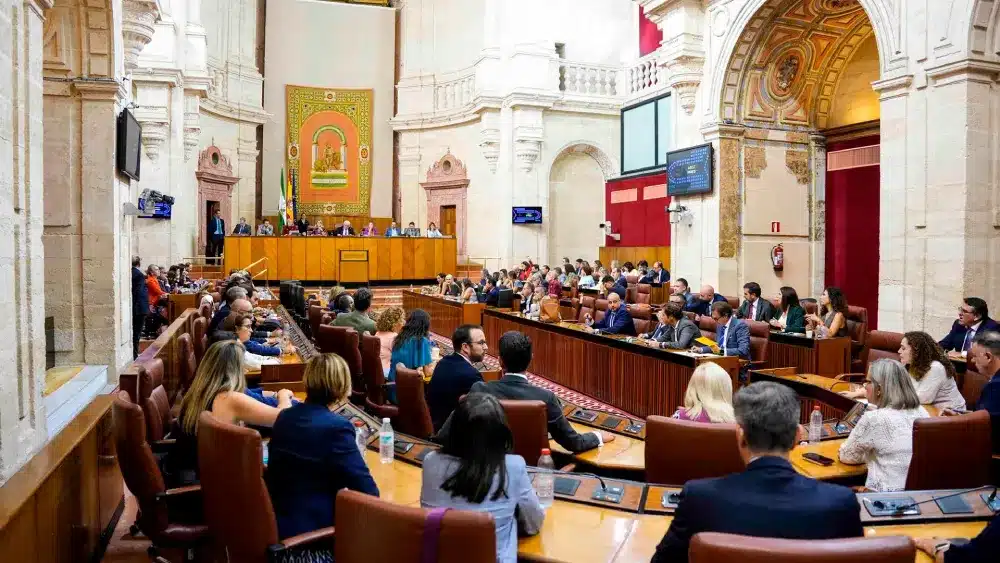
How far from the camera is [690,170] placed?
37.1ft

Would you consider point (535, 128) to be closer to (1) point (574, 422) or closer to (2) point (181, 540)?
(1) point (574, 422)

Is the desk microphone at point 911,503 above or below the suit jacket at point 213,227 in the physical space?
below

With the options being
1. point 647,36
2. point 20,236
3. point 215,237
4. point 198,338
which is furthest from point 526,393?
point 215,237

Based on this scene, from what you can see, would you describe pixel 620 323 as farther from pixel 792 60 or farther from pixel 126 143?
pixel 792 60

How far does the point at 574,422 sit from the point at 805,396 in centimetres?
226

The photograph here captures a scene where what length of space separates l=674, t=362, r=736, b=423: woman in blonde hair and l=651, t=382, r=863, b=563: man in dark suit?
1.46 m

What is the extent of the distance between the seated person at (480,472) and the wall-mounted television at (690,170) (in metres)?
9.56

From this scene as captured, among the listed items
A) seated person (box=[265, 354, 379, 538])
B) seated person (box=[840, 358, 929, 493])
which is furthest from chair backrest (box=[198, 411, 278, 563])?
seated person (box=[840, 358, 929, 493])

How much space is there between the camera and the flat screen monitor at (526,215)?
1717 cm

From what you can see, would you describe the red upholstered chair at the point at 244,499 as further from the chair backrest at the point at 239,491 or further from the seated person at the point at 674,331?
the seated person at the point at 674,331

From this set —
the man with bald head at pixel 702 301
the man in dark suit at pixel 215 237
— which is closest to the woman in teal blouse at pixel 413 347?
the man with bald head at pixel 702 301

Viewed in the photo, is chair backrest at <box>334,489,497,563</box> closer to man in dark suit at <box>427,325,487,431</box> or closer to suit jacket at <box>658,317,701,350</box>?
man in dark suit at <box>427,325,487,431</box>

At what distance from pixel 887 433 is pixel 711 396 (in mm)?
751

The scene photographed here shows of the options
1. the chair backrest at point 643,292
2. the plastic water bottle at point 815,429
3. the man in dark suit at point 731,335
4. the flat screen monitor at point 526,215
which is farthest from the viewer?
the flat screen monitor at point 526,215
